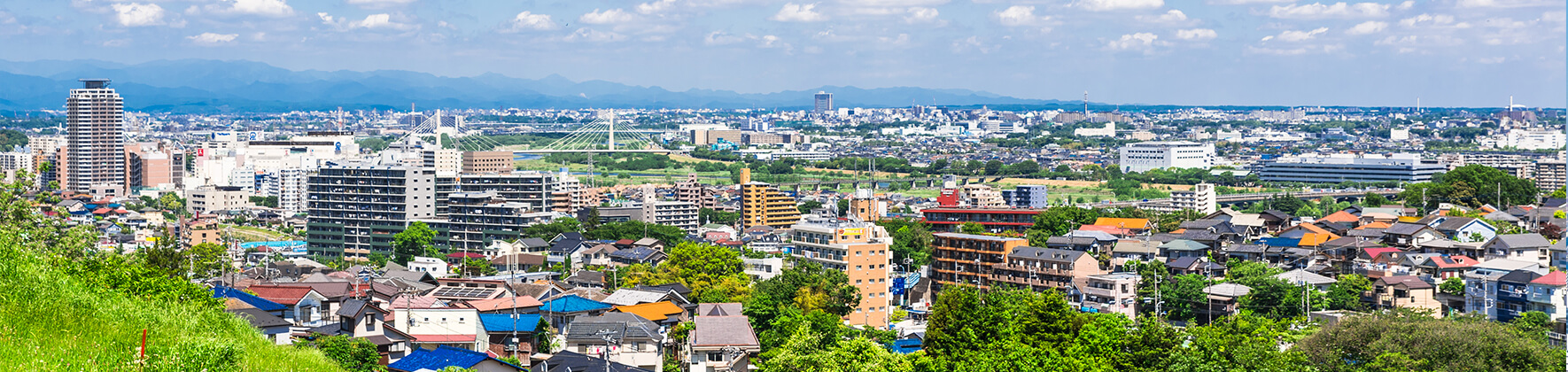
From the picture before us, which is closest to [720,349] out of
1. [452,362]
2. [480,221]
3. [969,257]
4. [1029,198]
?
[452,362]

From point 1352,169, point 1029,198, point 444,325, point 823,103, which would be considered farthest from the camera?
point 823,103

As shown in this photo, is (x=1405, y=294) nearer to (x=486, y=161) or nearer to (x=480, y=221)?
(x=480, y=221)

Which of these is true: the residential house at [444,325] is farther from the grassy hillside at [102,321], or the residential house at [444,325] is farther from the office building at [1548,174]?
the office building at [1548,174]

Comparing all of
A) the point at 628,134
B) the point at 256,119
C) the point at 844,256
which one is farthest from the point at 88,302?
the point at 256,119

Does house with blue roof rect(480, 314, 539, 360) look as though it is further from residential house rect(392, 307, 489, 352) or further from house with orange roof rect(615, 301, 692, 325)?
house with orange roof rect(615, 301, 692, 325)

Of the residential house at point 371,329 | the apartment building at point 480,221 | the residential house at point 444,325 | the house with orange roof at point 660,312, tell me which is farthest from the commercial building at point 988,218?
the residential house at point 371,329

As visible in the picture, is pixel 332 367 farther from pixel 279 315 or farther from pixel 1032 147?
pixel 1032 147
